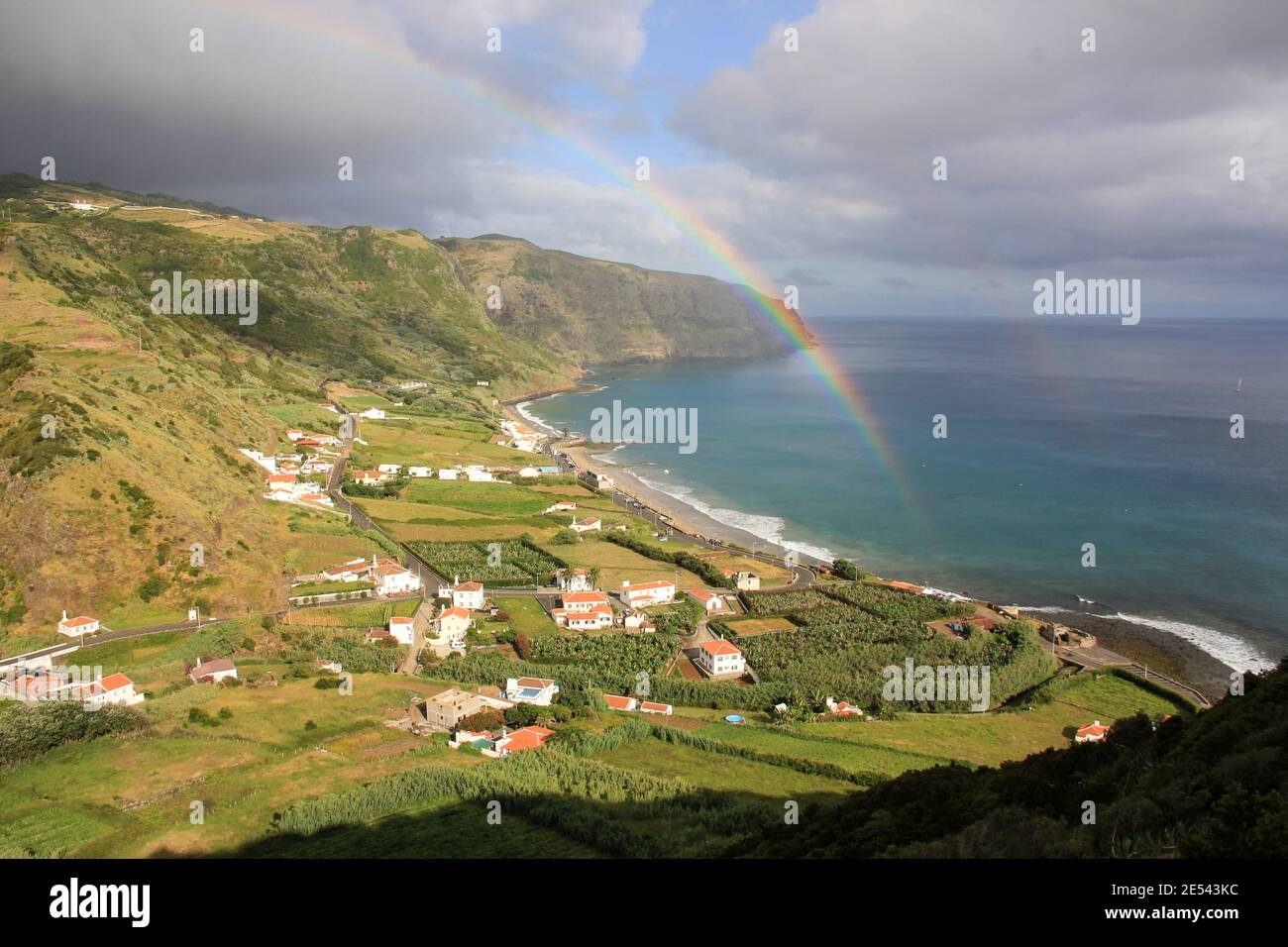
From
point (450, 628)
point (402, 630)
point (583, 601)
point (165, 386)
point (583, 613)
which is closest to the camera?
point (402, 630)

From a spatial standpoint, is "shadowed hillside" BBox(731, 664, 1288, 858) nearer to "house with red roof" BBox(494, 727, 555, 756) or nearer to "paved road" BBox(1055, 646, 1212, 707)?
"house with red roof" BBox(494, 727, 555, 756)

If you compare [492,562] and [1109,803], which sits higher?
[492,562]

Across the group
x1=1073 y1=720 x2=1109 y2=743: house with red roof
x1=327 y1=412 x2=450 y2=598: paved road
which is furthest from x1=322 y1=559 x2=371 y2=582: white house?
x1=1073 y1=720 x2=1109 y2=743: house with red roof

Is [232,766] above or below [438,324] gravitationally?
below

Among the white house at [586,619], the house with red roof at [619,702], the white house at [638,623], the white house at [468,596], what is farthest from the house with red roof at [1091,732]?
the white house at [468,596]

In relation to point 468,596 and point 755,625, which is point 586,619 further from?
point 755,625

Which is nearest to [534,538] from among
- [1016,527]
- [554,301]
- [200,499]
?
[200,499]

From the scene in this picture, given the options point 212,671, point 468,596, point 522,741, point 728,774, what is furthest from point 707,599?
point 212,671
